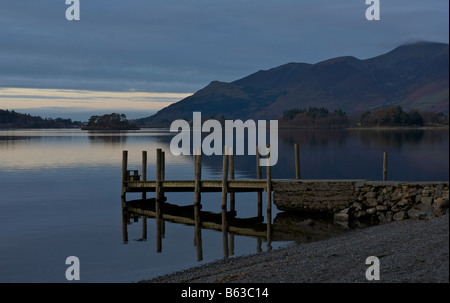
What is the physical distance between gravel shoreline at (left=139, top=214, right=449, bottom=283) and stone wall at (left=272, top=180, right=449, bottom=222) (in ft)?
16.0

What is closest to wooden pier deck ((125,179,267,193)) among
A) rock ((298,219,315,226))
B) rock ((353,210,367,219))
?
rock ((298,219,315,226))

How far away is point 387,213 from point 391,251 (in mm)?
10388

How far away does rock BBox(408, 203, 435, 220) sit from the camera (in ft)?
73.3

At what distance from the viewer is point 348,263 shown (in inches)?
549

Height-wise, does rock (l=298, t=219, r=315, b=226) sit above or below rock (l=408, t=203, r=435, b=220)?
below

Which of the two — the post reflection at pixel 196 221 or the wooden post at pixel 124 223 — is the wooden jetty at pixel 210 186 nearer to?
the post reflection at pixel 196 221

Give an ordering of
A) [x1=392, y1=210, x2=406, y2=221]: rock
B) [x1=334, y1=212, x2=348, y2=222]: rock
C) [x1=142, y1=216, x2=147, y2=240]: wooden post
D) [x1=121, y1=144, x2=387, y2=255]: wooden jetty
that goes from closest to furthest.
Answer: [x1=392, y1=210, x2=406, y2=221]: rock, [x1=142, y1=216, x2=147, y2=240]: wooden post, [x1=334, y1=212, x2=348, y2=222]: rock, [x1=121, y1=144, x2=387, y2=255]: wooden jetty

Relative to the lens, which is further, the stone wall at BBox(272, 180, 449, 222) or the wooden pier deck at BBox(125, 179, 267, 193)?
the wooden pier deck at BBox(125, 179, 267, 193)

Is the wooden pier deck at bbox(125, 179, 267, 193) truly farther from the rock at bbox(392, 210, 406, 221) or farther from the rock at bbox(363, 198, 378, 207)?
the rock at bbox(392, 210, 406, 221)

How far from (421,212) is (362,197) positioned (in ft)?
10.7

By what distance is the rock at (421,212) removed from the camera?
2235 centimetres

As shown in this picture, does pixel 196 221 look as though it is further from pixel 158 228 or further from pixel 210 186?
pixel 158 228

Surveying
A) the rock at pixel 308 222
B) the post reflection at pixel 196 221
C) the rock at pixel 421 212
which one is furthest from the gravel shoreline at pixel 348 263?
the rock at pixel 308 222

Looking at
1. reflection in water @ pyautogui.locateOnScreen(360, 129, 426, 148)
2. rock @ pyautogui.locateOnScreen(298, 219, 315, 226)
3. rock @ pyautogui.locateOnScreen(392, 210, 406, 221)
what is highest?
reflection in water @ pyautogui.locateOnScreen(360, 129, 426, 148)
